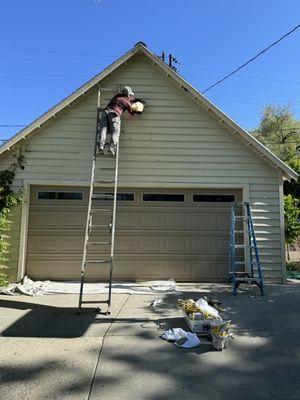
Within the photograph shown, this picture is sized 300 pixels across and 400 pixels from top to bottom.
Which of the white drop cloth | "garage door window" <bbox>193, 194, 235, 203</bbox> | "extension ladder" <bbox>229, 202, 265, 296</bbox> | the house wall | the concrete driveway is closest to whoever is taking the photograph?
the concrete driveway

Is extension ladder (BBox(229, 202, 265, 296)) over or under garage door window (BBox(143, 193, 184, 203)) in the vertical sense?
under

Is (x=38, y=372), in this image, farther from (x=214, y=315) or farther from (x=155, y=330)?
(x=214, y=315)

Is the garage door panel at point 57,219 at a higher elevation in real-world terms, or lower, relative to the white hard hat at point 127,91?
lower

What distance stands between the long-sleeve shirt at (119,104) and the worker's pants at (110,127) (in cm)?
11

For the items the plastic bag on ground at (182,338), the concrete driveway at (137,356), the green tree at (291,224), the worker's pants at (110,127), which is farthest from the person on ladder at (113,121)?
the green tree at (291,224)

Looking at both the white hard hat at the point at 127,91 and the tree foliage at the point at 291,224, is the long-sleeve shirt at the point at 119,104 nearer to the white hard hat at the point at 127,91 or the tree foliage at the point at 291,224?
the white hard hat at the point at 127,91

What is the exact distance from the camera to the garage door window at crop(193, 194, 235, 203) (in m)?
8.85

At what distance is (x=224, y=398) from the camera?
3.29m

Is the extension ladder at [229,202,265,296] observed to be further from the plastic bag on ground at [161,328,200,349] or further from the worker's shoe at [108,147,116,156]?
the plastic bag on ground at [161,328,200,349]

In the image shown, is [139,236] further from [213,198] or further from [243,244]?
[243,244]

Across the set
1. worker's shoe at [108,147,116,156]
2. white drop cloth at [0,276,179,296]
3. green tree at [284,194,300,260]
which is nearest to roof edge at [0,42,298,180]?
worker's shoe at [108,147,116,156]

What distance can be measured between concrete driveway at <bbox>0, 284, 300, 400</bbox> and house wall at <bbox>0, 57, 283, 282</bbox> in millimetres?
2918

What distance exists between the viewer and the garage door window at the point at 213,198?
8852 millimetres

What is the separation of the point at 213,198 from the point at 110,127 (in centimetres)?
291
